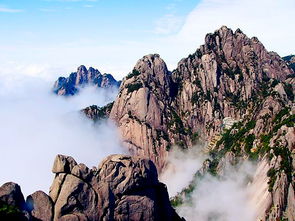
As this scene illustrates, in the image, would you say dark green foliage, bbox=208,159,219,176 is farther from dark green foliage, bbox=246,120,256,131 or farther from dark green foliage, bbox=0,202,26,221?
dark green foliage, bbox=0,202,26,221

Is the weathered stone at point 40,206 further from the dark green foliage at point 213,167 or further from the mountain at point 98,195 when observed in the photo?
the dark green foliage at point 213,167

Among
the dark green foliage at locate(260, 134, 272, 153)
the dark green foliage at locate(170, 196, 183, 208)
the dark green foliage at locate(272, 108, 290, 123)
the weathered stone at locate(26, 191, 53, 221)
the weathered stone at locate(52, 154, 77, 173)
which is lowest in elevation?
the weathered stone at locate(26, 191, 53, 221)

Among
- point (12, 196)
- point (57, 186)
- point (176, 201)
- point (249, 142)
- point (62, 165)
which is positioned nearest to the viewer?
point (12, 196)

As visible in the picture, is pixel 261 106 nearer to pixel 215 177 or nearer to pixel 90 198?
pixel 215 177

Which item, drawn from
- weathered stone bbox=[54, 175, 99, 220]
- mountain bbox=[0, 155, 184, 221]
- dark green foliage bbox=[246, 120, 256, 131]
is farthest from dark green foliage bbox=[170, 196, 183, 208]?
weathered stone bbox=[54, 175, 99, 220]

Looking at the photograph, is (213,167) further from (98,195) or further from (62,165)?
(62,165)

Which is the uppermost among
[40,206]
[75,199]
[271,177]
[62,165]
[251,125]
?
[251,125]

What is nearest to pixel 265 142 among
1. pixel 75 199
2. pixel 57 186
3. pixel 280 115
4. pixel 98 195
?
pixel 280 115

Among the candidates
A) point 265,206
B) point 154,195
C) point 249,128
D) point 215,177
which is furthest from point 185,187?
point 154,195
